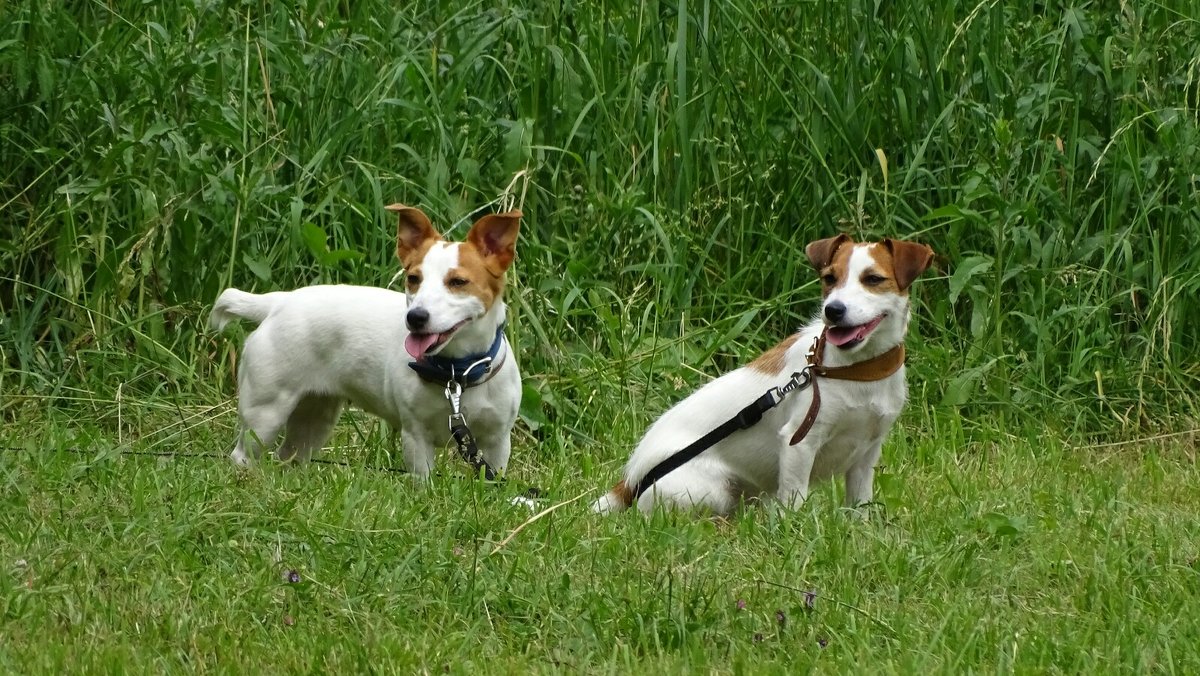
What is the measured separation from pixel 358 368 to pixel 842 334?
1.78m

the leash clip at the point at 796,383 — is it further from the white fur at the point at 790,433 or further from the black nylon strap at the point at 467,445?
the black nylon strap at the point at 467,445

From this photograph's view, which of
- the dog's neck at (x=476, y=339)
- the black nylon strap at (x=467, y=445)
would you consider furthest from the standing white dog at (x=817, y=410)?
the dog's neck at (x=476, y=339)

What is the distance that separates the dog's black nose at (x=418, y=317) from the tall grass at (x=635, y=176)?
1084 mm

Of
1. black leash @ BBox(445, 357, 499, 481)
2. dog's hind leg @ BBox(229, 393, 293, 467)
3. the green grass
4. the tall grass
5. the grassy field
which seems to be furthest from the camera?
the tall grass

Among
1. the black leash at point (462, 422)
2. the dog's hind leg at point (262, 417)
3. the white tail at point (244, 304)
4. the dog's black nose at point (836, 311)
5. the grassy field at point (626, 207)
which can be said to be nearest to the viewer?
the dog's black nose at point (836, 311)

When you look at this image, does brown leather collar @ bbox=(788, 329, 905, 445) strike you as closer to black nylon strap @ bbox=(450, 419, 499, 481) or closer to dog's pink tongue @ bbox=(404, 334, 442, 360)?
black nylon strap @ bbox=(450, 419, 499, 481)

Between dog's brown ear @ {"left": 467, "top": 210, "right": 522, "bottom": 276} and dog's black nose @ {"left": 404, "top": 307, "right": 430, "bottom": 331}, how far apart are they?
1.15 ft

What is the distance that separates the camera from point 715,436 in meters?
4.86

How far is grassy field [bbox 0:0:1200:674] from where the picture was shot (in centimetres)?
585

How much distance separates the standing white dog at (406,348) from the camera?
5055 millimetres

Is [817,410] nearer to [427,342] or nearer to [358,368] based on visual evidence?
[427,342]

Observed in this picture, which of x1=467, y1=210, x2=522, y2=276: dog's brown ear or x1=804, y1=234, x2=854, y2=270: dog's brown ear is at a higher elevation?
x1=804, y1=234, x2=854, y2=270: dog's brown ear

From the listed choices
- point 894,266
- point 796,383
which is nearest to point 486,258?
point 796,383

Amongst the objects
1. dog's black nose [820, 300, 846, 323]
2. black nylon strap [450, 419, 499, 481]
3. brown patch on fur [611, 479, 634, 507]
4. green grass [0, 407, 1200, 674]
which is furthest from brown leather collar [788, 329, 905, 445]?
black nylon strap [450, 419, 499, 481]
